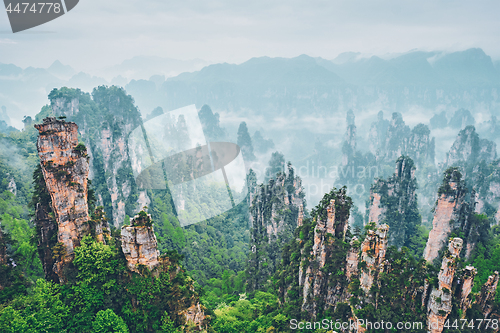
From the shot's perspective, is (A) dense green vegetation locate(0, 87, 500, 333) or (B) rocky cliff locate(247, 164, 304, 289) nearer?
(A) dense green vegetation locate(0, 87, 500, 333)

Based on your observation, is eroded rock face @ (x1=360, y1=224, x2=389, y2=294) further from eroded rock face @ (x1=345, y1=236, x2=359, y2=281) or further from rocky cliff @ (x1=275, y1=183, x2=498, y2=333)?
eroded rock face @ (x1=345, y1=236, x2=359, y2=281)

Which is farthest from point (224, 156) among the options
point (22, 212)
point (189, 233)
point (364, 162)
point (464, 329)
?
point (364, 162)

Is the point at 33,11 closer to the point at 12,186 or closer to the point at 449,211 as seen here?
the point at 12,186

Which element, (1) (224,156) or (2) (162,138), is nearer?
(1) (224,156)

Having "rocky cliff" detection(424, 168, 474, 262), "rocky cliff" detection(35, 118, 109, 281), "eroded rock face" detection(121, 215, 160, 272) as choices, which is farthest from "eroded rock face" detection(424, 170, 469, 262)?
"rocky cliff" detection(35, 118, 109, 281)

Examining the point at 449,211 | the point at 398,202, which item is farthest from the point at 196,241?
the point at 449,211

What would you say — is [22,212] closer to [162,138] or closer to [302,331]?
[162,138]
